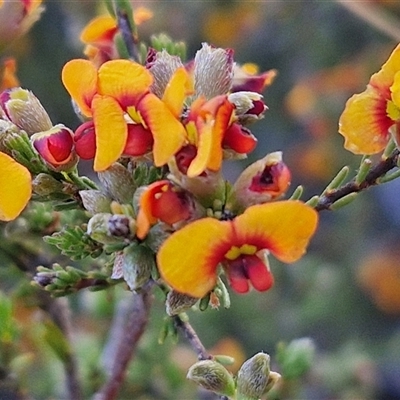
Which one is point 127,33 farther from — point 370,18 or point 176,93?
point 370,18

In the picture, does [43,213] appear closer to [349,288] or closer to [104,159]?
[104,159]

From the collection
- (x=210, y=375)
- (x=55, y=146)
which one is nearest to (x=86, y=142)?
(x=55, y=146)

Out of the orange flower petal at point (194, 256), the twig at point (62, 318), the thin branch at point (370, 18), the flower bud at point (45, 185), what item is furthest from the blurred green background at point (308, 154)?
the orange flower petal at point (194, 256)

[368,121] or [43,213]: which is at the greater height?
[368,121]

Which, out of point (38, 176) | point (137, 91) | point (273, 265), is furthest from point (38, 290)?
point (273, 265)

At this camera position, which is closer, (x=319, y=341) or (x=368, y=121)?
(x=368, y=121)

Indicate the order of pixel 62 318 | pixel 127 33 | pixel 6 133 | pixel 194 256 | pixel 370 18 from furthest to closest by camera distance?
1. pixel 370 18
2. pixel 62 318
3. pixel 127 33
4. pixel 6 133
5. pixel 194 256

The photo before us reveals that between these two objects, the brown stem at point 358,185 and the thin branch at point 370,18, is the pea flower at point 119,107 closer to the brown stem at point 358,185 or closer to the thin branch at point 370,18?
the brown stem at point 358,185
